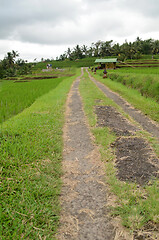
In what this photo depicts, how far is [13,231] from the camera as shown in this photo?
1957 millimetres

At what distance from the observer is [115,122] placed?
6.12 metres

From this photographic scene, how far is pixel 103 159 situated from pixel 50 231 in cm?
182

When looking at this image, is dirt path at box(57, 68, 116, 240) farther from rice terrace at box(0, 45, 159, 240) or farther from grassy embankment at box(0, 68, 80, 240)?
grassy embankment at box(0, 68, 80, 240)

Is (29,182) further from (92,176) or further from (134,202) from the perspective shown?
(134,202)

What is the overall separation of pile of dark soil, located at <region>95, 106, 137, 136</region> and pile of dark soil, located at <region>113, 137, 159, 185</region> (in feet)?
2.18

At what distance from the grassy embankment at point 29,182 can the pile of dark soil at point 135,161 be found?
1133 millimetres

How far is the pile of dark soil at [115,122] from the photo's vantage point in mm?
5172

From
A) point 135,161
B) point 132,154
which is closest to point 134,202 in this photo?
point 135,161

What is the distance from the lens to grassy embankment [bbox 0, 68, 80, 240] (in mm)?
2031

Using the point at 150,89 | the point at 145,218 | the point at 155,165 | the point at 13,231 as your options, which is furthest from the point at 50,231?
the point at 150,89

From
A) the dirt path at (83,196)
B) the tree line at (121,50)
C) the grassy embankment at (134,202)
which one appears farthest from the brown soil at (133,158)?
the tree line at (121,50)

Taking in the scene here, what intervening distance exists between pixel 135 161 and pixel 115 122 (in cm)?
278

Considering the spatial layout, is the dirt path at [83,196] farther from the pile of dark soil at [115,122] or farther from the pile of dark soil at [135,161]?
the pile of dark soil at [115,122]

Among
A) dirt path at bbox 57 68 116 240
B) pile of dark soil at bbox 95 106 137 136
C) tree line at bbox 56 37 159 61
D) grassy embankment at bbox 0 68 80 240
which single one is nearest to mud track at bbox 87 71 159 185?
pile of dark soil at bbox 95 106 137 136
